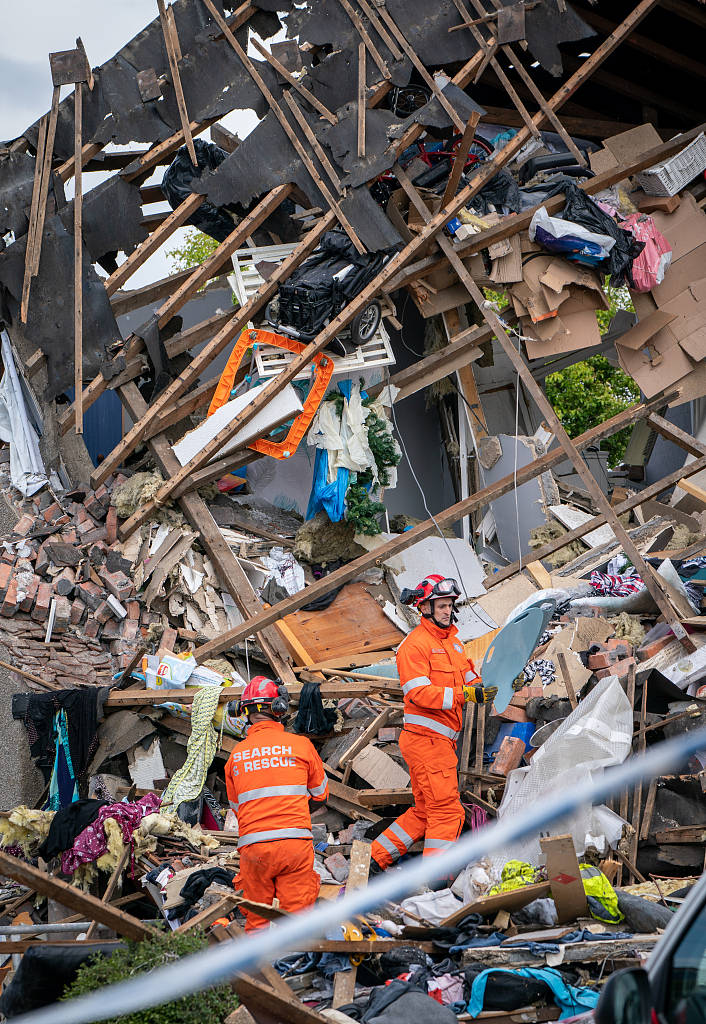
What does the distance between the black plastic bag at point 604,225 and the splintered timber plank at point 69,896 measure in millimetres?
8596

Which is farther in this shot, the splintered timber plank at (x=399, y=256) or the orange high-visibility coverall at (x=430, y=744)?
the splintered timber plank at (x=399, y=256)

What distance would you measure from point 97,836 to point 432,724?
2.56 meters

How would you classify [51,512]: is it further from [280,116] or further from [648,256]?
[648,256]

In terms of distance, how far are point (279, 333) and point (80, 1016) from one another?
7542 mm

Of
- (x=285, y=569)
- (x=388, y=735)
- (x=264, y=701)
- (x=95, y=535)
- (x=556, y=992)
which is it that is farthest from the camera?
(x=285, y=569)

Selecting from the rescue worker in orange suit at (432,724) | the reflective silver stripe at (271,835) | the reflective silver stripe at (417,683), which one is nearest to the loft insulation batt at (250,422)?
the rescue worker in orange suit at (432,724)

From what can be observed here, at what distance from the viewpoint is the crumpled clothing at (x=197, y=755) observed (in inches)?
332

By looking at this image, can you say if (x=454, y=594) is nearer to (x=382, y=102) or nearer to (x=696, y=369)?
(x=696, y=369)

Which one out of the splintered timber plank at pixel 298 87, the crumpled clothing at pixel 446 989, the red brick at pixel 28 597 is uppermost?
the splintered timber plank at pixel 298 87

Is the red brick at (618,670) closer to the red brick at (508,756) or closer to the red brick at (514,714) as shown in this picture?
the red brick at (514,714)

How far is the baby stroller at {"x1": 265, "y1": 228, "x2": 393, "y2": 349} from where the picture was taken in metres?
10.8

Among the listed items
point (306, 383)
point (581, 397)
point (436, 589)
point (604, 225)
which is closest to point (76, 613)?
point (306, 383)

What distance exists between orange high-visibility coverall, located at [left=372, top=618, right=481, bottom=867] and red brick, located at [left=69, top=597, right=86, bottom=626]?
11.7 feet

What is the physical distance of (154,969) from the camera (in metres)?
4.72
